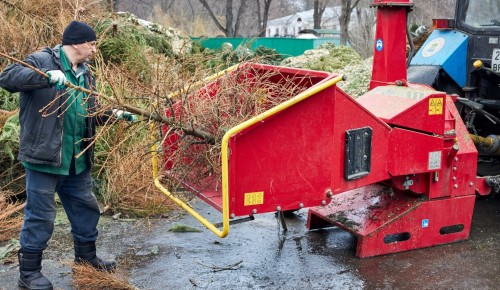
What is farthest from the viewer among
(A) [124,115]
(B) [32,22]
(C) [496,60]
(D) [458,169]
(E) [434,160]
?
(B) [32,22]

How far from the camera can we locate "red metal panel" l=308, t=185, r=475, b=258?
473 centimetres

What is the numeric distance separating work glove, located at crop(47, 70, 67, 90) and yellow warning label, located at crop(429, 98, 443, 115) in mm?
2613

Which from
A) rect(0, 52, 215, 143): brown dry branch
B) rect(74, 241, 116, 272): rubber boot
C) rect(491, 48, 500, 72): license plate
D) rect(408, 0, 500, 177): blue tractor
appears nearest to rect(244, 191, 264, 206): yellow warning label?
rect(0, 52, 215, 143): brown dry branch

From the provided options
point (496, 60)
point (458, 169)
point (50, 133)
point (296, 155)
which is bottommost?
point (458, 169)

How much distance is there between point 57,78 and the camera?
3.66 meters

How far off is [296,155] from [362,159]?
0.57 metres

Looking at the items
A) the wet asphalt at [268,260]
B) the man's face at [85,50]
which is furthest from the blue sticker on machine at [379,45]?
the man's face at [85,50]

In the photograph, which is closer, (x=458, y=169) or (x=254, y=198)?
(x=254, y=198)

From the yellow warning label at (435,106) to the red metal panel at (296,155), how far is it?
2.04 feet

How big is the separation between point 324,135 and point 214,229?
3.06 ft

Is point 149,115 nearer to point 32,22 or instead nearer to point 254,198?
point 254,198

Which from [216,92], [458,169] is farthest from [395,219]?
[216,92]

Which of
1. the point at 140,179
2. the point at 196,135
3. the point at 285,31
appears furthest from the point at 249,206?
the point at 285,31

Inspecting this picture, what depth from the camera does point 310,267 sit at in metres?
4.57
